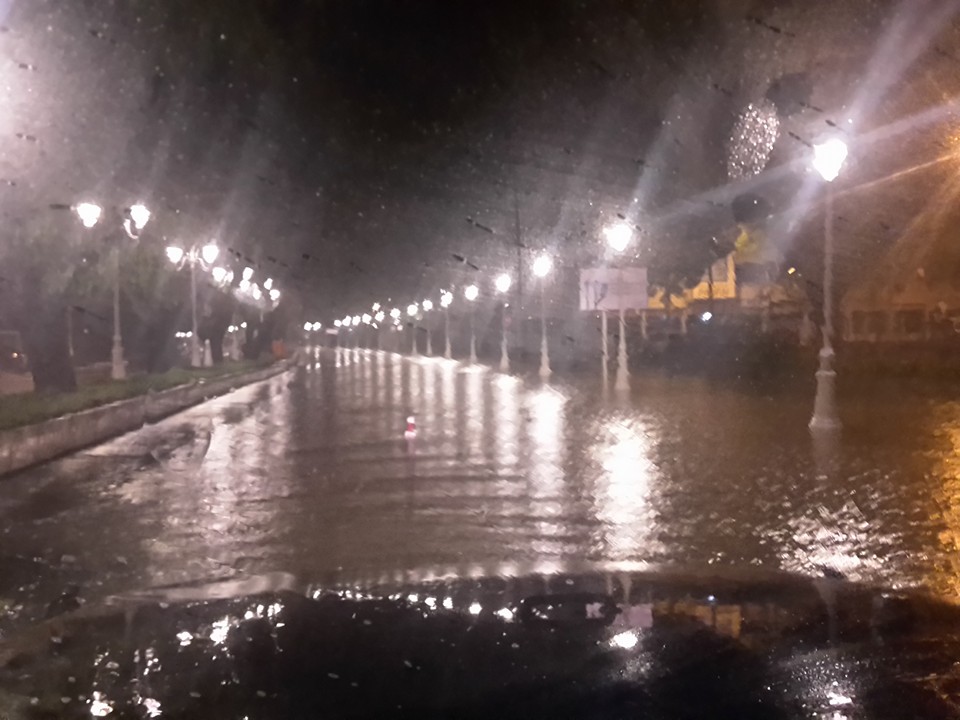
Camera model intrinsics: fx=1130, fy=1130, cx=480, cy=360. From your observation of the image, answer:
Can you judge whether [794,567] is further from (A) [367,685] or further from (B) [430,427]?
(B) [430,427]

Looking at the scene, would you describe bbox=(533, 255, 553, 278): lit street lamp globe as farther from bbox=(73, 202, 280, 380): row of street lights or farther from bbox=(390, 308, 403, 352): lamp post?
bbox=(390, 308, 403, 352): lamp post

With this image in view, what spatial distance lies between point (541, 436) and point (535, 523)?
9.12 m

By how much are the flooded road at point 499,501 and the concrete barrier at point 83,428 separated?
0.65 m

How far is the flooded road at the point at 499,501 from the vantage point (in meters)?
10.1

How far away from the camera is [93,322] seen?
49562 mm

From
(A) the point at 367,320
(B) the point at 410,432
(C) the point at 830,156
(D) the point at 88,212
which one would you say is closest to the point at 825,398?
(C) the point at 830,156

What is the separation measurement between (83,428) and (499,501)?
11.8 meters

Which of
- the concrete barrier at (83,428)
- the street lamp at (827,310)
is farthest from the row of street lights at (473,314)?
the street lamp at (827,310)

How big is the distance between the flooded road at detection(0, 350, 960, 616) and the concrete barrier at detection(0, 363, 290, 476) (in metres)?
0.65

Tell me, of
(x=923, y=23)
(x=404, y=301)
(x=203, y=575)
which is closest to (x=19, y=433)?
(x=203, y=575)

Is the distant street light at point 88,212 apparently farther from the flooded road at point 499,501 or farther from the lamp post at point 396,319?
the lamp post at point 396,319

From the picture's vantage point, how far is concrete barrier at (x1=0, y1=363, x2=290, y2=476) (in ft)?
59.6

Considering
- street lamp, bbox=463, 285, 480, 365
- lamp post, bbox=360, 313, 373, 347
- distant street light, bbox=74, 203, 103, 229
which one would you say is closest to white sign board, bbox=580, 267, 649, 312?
distant street light, bbox=74, 203, 103, 229

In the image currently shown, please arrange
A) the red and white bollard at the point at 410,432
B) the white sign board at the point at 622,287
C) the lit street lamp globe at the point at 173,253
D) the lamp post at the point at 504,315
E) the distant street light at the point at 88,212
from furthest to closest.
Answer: the lamp post at the point at 504,315 → the lit street lamp globe at the point at 173,253 → the white sign board at the point at 622,287 → the distant street light at the point at 88,212 → the red and white bollard at the point at 410,432
